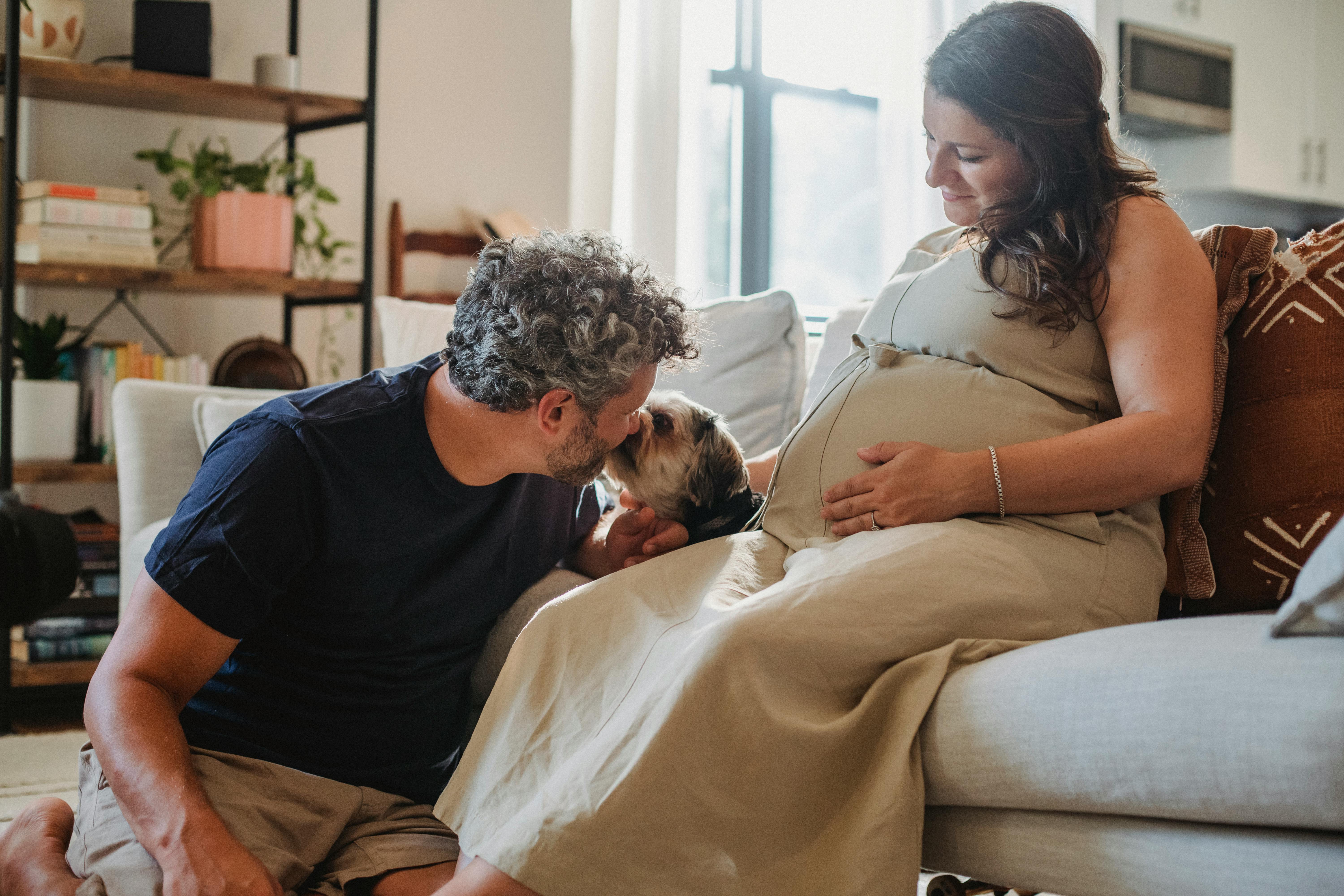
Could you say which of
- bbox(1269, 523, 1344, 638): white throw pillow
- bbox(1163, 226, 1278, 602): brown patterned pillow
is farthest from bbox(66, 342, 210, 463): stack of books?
bbox(1269, 523, 1344, 638): white throw pillow

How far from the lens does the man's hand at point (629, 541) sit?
1402 mm

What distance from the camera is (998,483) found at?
1.13 metres

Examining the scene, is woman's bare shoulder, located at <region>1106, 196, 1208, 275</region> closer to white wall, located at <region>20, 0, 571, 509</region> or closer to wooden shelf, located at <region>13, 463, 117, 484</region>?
wooden shelf, located at <region>13, 463, 117, 484</region>

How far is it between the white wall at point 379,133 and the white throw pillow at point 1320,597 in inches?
115

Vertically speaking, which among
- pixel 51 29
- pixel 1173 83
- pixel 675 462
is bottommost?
pixel 675 462

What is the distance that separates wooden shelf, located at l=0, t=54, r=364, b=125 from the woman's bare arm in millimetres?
2218

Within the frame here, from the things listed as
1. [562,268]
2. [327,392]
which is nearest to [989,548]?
[562,268]

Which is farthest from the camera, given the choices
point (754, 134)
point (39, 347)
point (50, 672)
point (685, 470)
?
point (754, 134)

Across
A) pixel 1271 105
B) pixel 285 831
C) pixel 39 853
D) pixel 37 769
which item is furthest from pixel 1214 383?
pixel 1271 105

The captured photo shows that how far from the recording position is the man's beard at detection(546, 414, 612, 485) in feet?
4.04

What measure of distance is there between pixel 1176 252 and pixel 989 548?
0.43 m

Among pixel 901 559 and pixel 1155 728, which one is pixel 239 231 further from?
pixel 1155 728

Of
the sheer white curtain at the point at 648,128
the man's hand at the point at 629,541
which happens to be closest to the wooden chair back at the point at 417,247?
the sheer white curtain at the point at 648,128

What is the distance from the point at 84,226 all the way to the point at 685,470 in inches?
75.9
